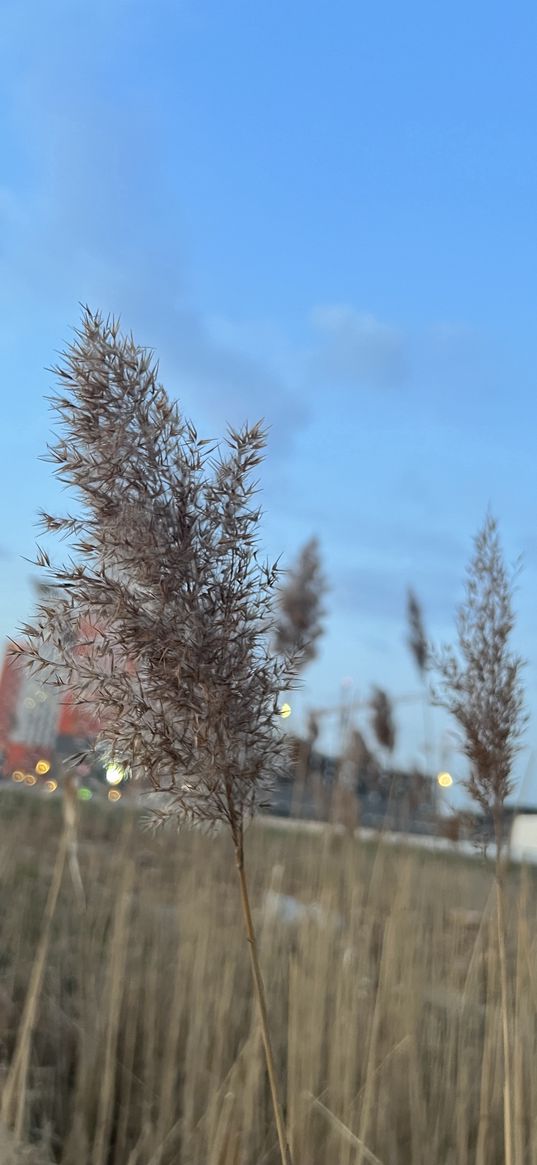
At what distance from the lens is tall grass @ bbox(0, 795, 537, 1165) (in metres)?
1.82

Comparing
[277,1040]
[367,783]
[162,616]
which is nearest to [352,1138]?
[162,616]

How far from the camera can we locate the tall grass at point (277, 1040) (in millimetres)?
1815

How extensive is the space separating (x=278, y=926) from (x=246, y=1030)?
1.03 ft

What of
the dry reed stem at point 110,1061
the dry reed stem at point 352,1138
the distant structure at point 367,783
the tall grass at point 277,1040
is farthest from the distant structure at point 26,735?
the dry reed stem at point 352,1138

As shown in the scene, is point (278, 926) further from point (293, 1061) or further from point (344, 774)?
point (344, 774)

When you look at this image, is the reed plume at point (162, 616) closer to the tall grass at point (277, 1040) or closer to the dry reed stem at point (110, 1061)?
the tall grass at point (277, 1040)

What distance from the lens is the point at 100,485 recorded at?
92 cm

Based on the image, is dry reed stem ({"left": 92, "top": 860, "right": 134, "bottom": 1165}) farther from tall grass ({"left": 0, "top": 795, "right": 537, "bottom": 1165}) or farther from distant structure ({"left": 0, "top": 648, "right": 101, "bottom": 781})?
distant structure ({"left": 0, "top": 648, "right": 101, "bottom": 781})

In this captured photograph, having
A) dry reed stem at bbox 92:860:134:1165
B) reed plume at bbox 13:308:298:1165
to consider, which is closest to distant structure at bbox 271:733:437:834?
Answer: dry reed stem at bbox 92:860:134:1165

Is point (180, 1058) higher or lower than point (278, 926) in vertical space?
lower

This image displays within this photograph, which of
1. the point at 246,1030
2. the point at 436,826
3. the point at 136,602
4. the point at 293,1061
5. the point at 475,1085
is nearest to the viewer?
the point at 136,602

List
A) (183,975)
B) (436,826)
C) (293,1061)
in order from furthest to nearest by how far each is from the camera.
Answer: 1. (436,826)
2. (183,975)
3. (293,1061)

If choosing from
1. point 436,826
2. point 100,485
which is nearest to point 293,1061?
point 100,485

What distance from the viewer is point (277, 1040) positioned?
8.67 feet
